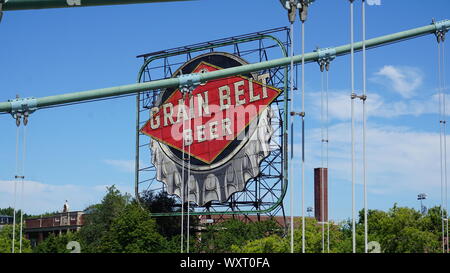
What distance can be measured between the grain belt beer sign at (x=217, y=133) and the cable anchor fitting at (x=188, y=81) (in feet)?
46.0

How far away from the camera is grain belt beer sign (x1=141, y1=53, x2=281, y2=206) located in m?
54.3

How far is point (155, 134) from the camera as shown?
6391 centimetres

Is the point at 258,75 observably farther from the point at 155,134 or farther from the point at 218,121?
the point at 155,134

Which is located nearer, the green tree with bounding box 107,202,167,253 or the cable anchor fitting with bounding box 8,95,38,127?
the cable anchor fitting with bounding box 8,95,38,127

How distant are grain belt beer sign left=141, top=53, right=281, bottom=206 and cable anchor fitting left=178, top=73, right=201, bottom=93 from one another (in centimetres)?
1401

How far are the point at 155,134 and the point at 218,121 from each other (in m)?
8.41

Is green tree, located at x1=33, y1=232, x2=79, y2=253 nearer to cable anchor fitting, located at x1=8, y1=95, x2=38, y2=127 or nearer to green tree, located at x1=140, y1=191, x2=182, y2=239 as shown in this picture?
green tree, located at x1=140, y1=191, x2=182, y2=239

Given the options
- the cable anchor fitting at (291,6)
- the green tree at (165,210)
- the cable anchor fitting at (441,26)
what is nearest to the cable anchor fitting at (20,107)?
the cable anchor fitting at (291,6)

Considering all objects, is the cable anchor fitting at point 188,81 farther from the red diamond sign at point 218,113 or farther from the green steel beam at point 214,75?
the red diamond sign at point 218,113

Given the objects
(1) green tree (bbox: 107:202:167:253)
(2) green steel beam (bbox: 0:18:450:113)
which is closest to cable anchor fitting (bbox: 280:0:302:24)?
(2) green steel beam (bbox: 0:18:450:113)

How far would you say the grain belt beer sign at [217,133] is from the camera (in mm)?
54281

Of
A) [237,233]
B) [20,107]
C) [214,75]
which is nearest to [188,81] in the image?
[214,75]
